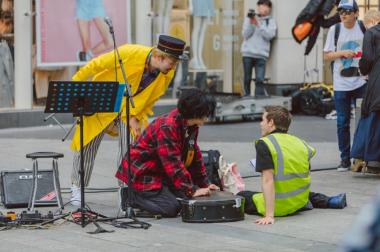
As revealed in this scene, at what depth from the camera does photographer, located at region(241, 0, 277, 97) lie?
14.7m

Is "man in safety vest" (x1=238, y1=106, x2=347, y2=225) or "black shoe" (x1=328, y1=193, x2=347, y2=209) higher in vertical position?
"man in safety vest" (x1=238, y1=106, x2=347, y2=225)

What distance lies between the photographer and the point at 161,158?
6.21 meters

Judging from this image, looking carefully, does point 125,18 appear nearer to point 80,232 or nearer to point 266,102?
point 266,102

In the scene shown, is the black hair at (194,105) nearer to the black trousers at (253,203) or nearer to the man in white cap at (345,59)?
the black trousers at (253,203)

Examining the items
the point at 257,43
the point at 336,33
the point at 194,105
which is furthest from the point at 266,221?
the point at 257,43

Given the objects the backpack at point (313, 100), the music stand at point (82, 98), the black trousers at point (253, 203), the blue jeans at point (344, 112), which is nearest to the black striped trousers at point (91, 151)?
the music stand at point (82, 98)

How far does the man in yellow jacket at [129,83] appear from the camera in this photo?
6.89m

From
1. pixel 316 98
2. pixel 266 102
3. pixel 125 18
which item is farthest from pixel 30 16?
pixel 316 98

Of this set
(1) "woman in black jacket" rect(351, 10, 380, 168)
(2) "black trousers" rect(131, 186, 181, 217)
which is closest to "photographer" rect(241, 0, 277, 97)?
(1) "woman in black jacket" rect(351, 10, 380, 168)

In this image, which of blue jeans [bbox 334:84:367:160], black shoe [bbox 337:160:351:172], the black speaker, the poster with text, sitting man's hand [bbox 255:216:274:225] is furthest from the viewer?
the poster with text

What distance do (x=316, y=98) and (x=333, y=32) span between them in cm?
572

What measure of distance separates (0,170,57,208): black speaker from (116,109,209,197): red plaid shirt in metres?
0.80

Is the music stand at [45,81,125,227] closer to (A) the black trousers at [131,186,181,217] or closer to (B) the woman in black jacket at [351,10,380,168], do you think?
(A) the black trousers at [131,186,181,217]

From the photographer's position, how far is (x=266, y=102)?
14.2 metres
